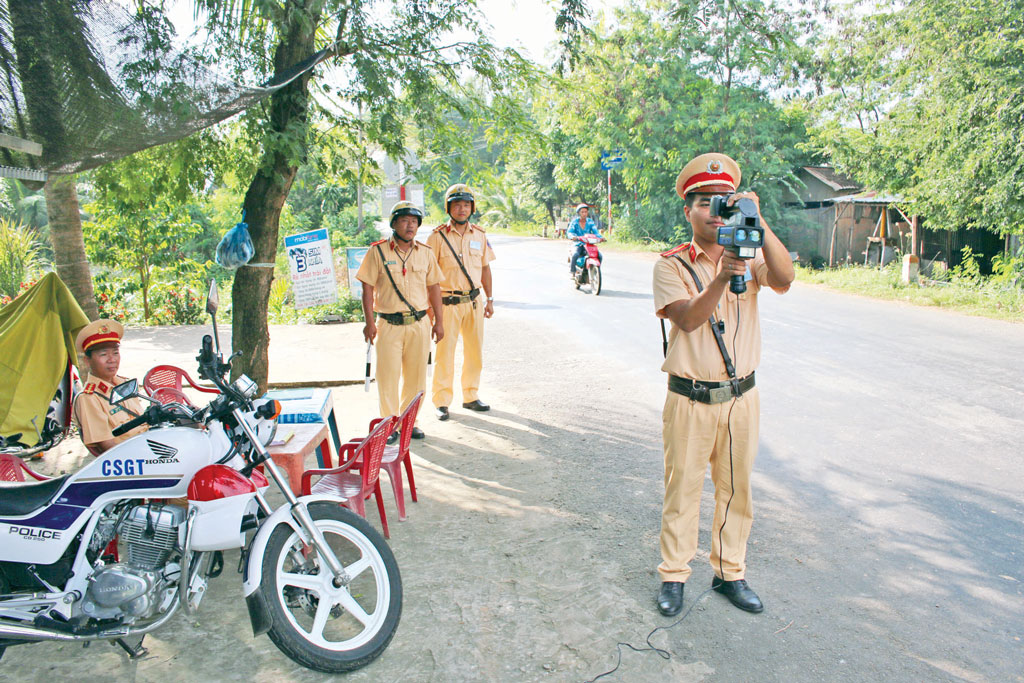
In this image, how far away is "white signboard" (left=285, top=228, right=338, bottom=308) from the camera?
9117 millimetres

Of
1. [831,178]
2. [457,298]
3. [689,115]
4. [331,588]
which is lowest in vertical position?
[331,588]

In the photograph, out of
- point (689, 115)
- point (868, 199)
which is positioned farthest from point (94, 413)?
point (689, 115)

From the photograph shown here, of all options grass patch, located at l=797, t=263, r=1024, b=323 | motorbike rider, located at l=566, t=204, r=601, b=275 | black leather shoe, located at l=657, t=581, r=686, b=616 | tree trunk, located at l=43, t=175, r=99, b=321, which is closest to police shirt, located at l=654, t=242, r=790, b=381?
black leather shoe, located at l=657, t=581, r=686, b=616

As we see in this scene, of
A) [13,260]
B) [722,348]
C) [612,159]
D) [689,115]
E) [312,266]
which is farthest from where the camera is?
[612,159]

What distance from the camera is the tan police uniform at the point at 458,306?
639 centimetres

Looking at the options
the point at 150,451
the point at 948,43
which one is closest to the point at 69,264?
the point at 150,451

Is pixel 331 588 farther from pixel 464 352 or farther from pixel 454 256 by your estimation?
pixel 454 256

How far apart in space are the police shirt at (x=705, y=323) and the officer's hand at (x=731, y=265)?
0.32 metres

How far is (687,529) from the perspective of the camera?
10.8 feet

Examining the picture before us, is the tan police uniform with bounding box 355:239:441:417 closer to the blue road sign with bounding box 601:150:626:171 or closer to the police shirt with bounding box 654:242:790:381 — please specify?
the police shirt with bounding box 654:242:790:381

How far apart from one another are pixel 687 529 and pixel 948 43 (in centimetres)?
1304

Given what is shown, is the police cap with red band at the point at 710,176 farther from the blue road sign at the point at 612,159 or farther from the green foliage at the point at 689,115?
the blue road sign at the point at 612,159

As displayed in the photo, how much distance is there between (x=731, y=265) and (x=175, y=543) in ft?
7.84

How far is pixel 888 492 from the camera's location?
4.57 meters
